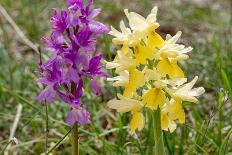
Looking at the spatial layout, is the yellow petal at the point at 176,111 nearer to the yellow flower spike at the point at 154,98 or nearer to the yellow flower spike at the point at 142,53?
the yellow flower spike at the point at 154,98

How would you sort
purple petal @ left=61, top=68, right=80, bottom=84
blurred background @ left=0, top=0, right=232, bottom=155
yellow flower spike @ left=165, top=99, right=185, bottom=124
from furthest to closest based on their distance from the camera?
blurred background @ left=0, top=0, right=232, bottom=155, yellow flower spike @ left=165, top=99, right=185, bottom=124, purple petal @ left=61, top=68, right=80, bottom=84

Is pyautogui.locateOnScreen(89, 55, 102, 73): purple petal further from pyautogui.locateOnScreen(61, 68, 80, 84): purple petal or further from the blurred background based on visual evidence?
the blurred background

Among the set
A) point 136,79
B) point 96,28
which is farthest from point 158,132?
point 96,28

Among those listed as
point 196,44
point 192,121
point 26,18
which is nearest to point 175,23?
point 196,44

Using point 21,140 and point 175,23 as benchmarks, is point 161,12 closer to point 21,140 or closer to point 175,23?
point 175,23

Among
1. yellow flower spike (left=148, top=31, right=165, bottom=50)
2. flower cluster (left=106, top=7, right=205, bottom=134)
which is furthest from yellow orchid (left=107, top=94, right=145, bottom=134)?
yellow flower spike (left=148, top=31, right=165, bottom=50)

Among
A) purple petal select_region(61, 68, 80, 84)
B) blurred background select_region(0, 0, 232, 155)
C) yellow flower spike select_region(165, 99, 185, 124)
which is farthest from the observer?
blurred background select_region(0, 0, 232, 155)
